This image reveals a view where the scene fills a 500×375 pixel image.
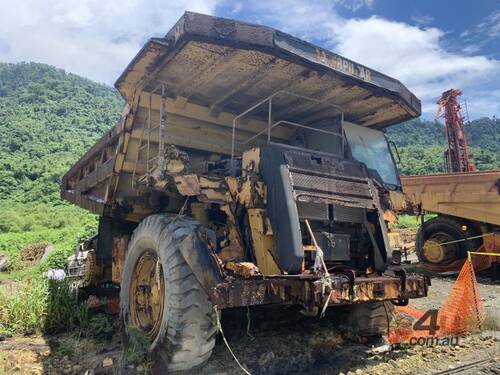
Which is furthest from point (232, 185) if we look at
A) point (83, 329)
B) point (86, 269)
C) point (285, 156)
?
point (86, 269)

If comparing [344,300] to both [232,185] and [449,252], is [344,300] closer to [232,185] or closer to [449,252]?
[232,185]

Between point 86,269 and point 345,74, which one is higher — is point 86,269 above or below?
below

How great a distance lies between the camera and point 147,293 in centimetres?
413

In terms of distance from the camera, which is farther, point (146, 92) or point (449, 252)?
point (449, 252)

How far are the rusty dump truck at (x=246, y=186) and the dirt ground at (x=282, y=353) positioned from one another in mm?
359

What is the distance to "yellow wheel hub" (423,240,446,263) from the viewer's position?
987cm

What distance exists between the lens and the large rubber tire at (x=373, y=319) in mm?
4281

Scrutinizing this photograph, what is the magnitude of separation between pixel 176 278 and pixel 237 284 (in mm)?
589

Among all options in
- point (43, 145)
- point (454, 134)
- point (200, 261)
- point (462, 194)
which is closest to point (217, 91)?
point (200, 261)

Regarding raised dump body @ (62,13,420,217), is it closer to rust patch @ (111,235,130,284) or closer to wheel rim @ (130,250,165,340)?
rust patch @ (111,235,130,284)

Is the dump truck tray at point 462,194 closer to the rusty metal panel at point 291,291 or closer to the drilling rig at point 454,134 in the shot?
the rusty metal panel at point 291,291

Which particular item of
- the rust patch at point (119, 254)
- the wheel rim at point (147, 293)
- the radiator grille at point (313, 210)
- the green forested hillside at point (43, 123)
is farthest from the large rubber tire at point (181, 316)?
the green forested hillside at point (43, 123)

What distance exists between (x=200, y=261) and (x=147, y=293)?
3.64ft

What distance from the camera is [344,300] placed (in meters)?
3.13
